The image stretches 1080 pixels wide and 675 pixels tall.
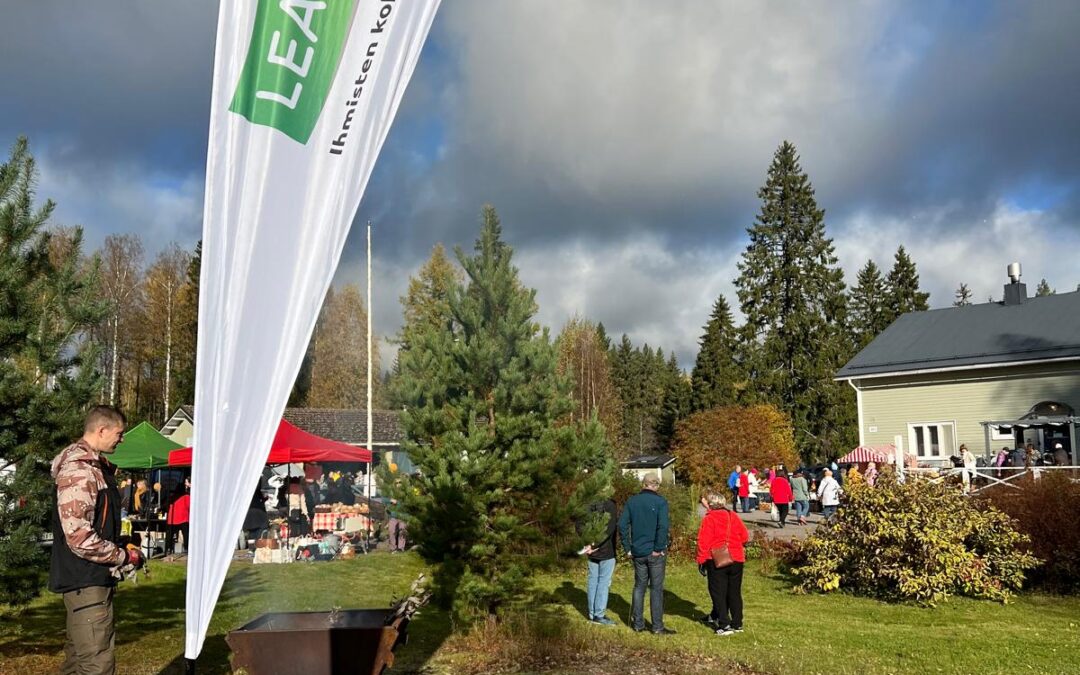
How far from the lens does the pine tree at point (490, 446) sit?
9.48 metres

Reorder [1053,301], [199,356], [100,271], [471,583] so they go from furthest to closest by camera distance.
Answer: [1053,301], [471,583], [100,271], [199,356]

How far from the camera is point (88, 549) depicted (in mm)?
5008

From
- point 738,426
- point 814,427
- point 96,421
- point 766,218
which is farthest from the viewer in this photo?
point 766,218

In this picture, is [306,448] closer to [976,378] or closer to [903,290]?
[976,378]

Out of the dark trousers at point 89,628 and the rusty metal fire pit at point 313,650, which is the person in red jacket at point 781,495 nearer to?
the rusty metal fire pit at point 313,650

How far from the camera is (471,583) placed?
9367 mm

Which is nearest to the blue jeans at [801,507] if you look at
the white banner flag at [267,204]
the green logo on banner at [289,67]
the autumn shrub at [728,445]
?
the autumn shrub at [728,445]

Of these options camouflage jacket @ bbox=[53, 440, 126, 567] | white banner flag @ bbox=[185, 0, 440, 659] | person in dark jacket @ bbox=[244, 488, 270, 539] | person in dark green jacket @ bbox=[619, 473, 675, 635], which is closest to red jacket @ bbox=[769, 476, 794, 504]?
person in dark green jacket @ bbox=[619, 473, 675, 635]

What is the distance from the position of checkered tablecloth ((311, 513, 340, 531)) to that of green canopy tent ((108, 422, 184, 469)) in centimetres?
710

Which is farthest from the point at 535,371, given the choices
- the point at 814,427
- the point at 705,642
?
the point at 814,427

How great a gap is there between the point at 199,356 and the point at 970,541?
1351 centimetres

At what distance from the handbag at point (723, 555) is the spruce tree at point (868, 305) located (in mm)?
64763

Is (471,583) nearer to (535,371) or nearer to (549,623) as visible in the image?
(549,623)

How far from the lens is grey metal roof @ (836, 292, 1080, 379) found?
32.9 metres
